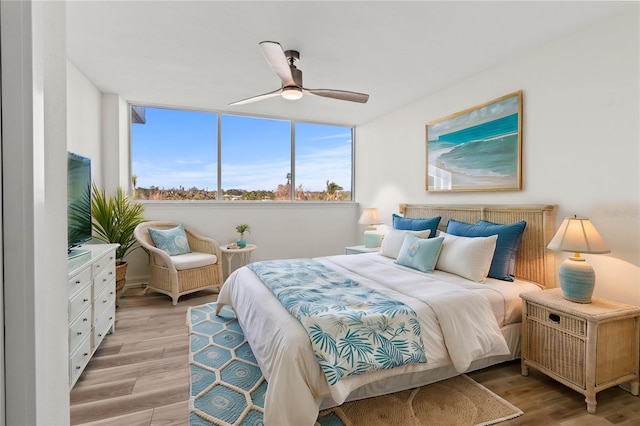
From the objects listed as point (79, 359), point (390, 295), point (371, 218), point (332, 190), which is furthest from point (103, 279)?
point (332, 190)

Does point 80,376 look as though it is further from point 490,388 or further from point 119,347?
point 490,388

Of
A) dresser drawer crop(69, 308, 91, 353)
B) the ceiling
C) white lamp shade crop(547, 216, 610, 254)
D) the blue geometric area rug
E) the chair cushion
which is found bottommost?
the blue geometric area rug

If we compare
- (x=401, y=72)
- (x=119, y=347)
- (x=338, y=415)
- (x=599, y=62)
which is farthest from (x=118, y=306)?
(x=599, y=62)

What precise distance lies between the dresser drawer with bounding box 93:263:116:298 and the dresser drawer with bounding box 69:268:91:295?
0.53ft

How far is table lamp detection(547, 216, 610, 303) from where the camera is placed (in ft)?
6.90

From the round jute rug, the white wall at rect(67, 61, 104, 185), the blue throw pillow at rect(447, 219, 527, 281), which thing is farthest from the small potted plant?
the blue throw pillow at rect(447, 219, 527, 281)

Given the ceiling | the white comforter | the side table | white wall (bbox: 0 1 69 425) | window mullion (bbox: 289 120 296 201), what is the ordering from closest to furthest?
1. white wall (bbox: 0 1 69 425)
2. the white comforter
3. the ceiling
4. the side table
5. window mullion (bbox: 289 120 296 201)

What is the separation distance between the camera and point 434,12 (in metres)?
2.26

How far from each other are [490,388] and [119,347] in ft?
9.27

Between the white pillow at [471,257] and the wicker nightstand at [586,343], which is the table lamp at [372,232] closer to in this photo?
the white pillow at [471,257]

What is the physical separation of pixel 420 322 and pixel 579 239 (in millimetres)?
1244

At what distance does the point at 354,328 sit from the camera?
178cm

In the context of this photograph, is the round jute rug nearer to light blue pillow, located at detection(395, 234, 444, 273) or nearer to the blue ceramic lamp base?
the blue ceramic lamp base

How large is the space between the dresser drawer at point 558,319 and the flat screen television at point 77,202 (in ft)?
10.5
